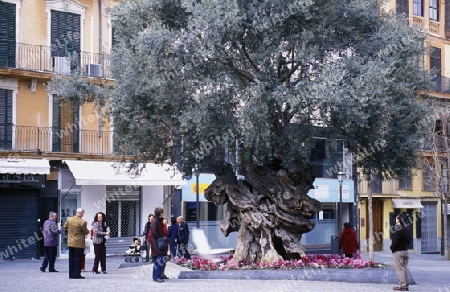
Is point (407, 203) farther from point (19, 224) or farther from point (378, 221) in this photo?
point (19, 224)

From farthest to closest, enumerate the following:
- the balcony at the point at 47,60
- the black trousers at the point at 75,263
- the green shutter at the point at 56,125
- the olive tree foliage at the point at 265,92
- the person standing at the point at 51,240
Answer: the green shutter at the point at 56,125 → the balcony at the point at 47,60 → the person standing at the point at 51,240 → the black trousers at the point at 75,263 → the olive tree foliage at the point at 265,92

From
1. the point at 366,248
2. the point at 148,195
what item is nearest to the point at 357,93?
the point at 148,195

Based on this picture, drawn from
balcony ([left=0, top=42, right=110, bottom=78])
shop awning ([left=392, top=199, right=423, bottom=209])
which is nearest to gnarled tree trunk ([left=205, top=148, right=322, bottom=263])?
balcony ([left=0, top=42, right=110, bottom=78])

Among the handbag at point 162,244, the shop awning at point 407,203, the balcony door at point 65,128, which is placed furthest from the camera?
the shop awning at point 407,203

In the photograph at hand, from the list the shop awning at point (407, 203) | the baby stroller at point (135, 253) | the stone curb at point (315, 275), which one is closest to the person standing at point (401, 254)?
the stone curb at point (315, 275)

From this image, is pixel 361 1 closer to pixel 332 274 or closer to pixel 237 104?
pixel 237 104

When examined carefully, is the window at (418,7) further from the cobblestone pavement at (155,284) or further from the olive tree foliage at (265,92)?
the cobblestone pavement at (155,284)

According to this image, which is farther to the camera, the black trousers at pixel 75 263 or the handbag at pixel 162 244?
the black trousers at pixel 75 263

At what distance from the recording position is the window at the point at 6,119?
31870mm

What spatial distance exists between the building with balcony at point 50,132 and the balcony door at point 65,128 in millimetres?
41

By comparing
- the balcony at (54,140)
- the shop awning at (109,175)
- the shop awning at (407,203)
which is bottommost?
the shop awning at (407,203)

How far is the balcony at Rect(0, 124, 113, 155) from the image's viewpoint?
105 ft

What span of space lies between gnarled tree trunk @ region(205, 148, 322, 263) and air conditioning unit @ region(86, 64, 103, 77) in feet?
45.7

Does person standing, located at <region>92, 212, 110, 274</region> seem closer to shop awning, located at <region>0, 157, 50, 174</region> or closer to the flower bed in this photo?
the flower bed
